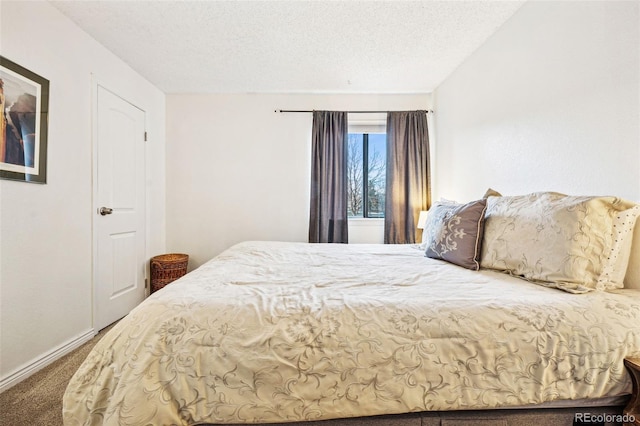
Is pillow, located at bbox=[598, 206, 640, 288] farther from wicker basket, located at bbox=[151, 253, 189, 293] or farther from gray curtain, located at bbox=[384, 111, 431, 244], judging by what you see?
wicker basket, located at bbox=[151, 253, 189, 293]

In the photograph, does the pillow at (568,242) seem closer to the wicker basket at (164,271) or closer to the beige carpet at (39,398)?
the beige carpet at (39,398)

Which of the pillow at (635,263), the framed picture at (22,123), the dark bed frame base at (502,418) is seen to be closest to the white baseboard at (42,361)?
the framed picture at (22,123)

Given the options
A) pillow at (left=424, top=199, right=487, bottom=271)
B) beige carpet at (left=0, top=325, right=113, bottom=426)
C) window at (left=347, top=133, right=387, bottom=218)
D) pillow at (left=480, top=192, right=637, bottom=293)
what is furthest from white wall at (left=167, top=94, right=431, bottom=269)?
pillow at (left=480, top=192, right=637, bottom=293)

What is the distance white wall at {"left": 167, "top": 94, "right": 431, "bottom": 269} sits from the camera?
3428 mm

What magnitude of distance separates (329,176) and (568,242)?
2.45m

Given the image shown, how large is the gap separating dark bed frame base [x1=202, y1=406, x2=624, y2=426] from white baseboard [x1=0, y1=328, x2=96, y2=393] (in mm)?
1847

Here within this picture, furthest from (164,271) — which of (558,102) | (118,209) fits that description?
(558,102)

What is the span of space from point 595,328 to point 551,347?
0.19m

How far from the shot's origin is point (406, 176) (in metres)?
3.38

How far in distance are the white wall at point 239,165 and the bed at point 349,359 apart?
2442mm

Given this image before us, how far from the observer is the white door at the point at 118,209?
2373 mm

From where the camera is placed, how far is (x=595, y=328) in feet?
3.14

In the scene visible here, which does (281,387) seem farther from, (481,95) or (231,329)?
(481,95)

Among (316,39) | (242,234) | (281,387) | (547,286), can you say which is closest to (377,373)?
(281,387)
